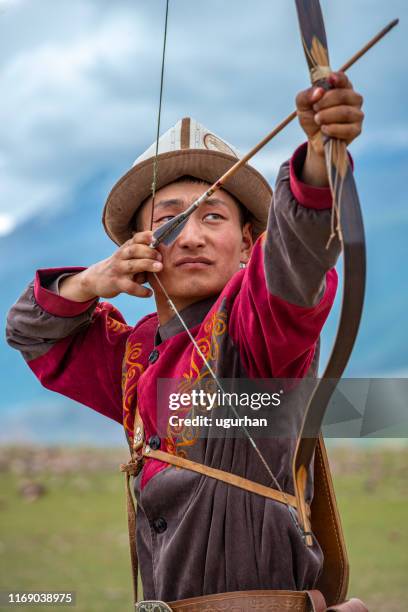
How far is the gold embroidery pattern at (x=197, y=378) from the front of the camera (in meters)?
1.93

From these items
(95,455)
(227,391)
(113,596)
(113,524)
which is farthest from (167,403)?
(95,455)

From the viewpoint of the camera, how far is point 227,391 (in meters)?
1.92

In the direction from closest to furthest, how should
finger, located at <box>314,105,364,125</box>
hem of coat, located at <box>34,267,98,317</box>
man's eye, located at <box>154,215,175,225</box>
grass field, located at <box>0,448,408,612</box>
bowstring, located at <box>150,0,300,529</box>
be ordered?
finger, located at <box>314,105,364,125</box> < bowstring, located at <box>150,0,300,529</box> < man's eye, located at <box>154,215,175,225</box> < hem of coat, located at <box>34,267,98,317</box> < grass field, located at <box>0,448,408,612</box>

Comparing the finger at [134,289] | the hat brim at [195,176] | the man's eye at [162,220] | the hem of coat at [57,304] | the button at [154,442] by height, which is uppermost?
the hat brim at [195,176]

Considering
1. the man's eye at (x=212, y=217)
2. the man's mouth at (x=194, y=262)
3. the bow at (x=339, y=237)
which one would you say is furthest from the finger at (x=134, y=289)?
the bow at (x=339, y=237)

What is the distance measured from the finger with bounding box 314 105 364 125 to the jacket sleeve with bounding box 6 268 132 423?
115cm

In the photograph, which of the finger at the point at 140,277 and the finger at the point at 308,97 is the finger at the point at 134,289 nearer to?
the finger at the point at 140,277

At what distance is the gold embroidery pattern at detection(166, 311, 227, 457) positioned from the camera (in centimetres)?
193

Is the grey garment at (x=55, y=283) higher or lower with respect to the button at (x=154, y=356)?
higher

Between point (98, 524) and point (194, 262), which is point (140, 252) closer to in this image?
point (194, 262)

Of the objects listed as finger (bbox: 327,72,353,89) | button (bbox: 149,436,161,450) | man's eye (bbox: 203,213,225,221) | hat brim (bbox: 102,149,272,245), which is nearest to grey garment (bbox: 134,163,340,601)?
button (bbox: 149,436,161,450)

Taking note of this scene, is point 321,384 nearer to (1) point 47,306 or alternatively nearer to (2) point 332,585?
(2) point 332,585

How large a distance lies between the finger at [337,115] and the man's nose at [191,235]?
0.73m

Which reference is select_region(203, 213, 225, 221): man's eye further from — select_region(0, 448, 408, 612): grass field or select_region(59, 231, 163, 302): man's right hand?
select_region(0, 448, 408, 612): grass field
